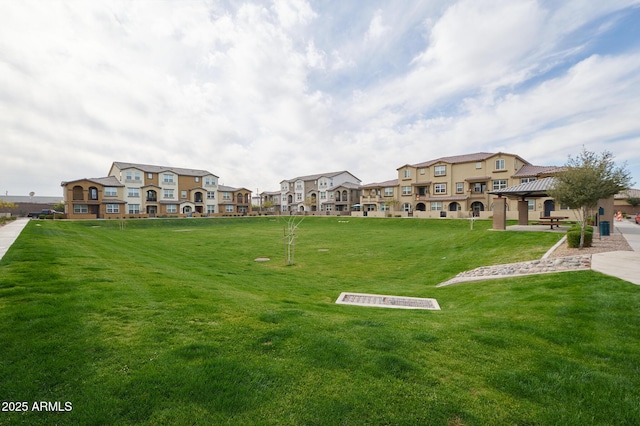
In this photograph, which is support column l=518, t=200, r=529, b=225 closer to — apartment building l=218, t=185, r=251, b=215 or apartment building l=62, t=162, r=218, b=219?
apartment building l=62, t=162, r=218, b=219

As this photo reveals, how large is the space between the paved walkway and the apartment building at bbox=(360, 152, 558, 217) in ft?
130

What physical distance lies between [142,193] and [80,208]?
38.3ft

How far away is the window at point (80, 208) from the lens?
5850 centimetres

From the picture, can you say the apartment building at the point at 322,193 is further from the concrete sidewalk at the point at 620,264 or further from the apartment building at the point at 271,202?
the concrete sidewalk at the point at 620,264

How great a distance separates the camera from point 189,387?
3.64 m

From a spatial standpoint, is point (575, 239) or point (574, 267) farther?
point (575, 239)

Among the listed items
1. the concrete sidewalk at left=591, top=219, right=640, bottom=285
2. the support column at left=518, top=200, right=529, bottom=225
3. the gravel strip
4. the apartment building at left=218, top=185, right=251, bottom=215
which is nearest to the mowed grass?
the concrete sidewalk at left=591, top=219, right=640, bottom=285

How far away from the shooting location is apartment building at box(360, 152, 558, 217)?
167 ft

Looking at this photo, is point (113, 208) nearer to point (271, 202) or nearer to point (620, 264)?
point (271, 202)

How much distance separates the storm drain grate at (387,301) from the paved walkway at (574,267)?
12.4ft

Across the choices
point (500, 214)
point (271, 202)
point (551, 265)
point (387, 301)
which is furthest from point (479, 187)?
point (271, 202)

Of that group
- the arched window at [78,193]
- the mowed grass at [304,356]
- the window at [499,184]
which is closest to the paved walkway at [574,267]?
the mowed grass at [304,356]

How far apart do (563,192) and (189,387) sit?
18.9 m

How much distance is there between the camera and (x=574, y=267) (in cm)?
A: 1091
